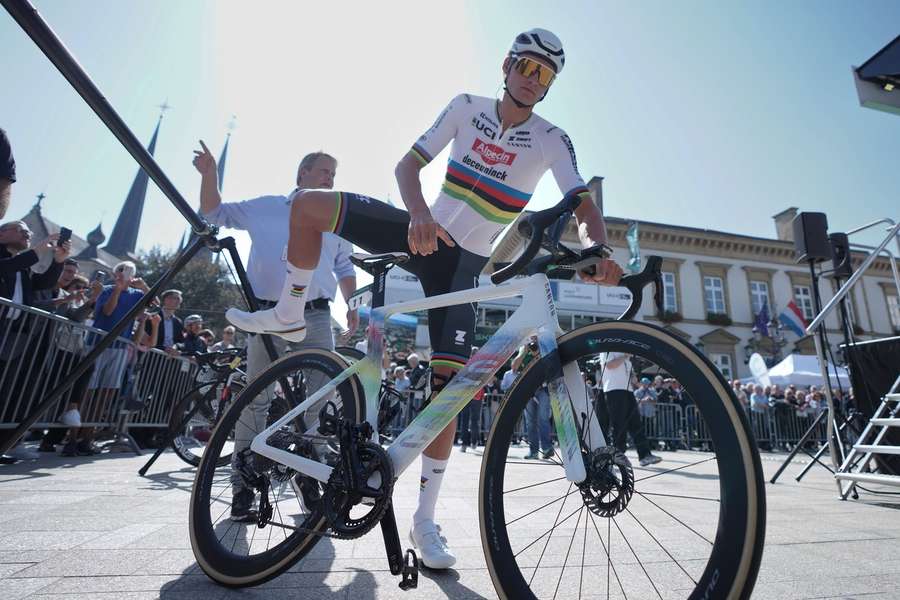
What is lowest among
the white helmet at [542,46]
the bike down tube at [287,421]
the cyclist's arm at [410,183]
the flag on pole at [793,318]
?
the bike down tube at [287,421]

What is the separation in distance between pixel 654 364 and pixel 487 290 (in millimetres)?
677

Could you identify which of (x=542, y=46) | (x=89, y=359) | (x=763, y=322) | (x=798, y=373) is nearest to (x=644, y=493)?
(x=542, y=46)

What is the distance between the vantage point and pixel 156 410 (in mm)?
7004

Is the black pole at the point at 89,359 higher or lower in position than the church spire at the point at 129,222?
lower

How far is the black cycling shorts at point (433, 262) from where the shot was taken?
2.06 metres

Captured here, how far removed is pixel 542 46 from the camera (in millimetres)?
2217

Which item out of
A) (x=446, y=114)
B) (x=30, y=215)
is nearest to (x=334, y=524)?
(x=446, y=114)

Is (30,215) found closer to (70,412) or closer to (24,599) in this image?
(70,412)

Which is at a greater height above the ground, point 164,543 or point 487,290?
point 487,290

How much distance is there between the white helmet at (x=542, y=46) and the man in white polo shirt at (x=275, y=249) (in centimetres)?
168

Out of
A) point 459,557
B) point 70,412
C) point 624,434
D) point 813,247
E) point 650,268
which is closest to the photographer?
point 650,268

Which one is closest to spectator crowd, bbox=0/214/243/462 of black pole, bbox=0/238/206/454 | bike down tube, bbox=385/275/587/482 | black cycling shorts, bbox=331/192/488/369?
black pole, bbox=0/238/206/454

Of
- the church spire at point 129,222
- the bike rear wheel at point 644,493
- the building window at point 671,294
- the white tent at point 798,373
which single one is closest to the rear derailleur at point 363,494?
the bike rear wheel at point 644,493

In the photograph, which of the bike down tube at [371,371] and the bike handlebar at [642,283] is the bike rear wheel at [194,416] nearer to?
the bike down tube at [371,371]
